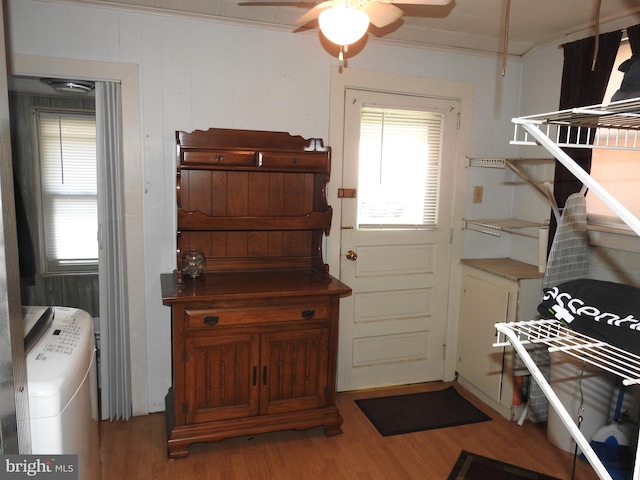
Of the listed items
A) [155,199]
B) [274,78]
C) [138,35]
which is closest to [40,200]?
Result: [155,199]

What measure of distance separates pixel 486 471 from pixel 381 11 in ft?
7.45

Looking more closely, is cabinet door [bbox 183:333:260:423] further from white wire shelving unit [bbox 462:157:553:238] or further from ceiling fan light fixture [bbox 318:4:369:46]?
white wire shelving unit [bbox 462:157:553:238]

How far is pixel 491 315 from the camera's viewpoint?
3.08m

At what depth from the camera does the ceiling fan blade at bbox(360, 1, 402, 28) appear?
6.23 ft

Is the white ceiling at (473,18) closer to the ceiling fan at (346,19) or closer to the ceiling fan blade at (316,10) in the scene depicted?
the ceiling fan blade at (316,10)

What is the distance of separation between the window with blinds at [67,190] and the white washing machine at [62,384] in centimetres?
245

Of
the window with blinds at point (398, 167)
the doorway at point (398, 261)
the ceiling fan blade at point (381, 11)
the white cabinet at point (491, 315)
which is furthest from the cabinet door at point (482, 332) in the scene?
the ceiling fan blade at point (381, 11)

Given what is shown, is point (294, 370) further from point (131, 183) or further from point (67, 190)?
point (67, 190)

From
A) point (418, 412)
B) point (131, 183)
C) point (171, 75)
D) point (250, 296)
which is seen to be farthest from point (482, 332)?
point (171, 75)

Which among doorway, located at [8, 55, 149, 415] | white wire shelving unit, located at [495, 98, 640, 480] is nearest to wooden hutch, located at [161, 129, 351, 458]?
doorway, located at [8, 55, 149, 415]

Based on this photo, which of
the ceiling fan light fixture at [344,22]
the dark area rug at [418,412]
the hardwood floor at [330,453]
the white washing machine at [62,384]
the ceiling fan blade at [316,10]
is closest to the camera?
the white washing machine at [62,384]

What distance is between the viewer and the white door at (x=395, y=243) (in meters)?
3.10

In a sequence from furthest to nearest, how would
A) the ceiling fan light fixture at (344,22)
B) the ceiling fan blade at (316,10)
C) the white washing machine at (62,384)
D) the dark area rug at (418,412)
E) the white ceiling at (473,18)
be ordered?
1. the dark area rug at (418,412)
2. the white ceiling at (473,18)
3. the ceiling fan blade at (316,10)
4. the ceiling fan light fixture at (344,22)
5. the white washing machine at (62,384)

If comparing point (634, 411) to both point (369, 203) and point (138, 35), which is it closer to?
point (369, 203)
